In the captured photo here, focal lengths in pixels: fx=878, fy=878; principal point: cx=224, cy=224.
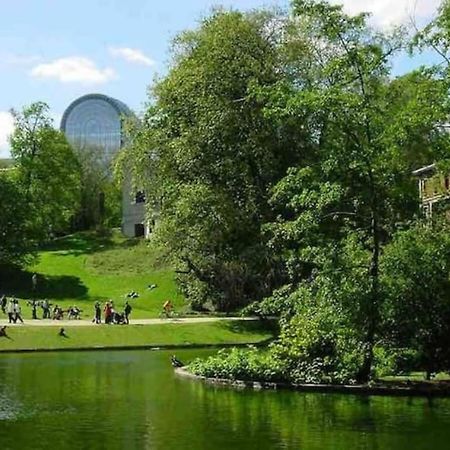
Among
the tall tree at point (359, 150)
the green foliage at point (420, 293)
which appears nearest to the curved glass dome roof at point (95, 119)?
the tall tree at point (359, 150)

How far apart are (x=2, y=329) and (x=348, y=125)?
2274 cm

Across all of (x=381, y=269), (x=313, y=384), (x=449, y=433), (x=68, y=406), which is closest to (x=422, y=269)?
(x=381, y=269)

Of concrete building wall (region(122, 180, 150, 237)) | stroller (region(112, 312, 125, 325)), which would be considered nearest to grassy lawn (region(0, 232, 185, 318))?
stroller (region(112, 312, 125, 325))

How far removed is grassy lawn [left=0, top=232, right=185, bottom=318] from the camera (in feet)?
211

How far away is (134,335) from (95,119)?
102m

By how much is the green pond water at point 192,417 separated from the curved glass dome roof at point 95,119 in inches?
4384

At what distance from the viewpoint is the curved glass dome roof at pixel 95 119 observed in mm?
137750

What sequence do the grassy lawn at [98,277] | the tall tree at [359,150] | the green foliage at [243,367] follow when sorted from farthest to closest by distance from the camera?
the grassy lawn at [98,277] < the green foliage at [243,367] < the tall tree at [359,150]

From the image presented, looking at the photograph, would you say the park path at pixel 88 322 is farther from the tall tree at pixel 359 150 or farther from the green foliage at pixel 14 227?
the tall tree at pixel 359 150

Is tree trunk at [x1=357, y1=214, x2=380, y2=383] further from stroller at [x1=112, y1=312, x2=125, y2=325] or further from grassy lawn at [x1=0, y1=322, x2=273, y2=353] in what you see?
stroller at [x1=112, y1=312, x2=125, y2=325]

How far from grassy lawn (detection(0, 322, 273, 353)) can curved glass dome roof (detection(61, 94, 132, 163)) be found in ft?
300

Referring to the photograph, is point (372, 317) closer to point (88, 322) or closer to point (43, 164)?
point (88, 322)

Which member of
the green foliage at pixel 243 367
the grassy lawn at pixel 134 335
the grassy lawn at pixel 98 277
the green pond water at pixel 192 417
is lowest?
the green pond water at pixel 192 417

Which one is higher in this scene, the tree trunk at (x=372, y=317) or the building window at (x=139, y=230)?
the building window at (x=139, y=230)
